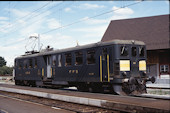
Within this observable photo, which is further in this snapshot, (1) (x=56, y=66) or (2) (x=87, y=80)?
(1) (x=56, y=66)

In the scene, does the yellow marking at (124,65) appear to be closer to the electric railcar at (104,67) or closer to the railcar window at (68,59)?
the electric railcar at (104,67)

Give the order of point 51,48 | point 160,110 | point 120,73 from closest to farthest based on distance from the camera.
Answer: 1. point 160,110
2. point 120,73
3. point 51,48

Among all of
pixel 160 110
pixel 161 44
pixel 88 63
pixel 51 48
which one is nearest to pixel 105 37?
pixel 161 44

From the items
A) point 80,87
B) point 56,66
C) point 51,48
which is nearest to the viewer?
point 80,87

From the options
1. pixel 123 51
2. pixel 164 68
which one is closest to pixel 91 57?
pixel 123 51

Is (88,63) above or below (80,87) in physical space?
above

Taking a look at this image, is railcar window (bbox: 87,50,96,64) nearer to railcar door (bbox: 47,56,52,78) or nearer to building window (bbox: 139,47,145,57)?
building window (bbox: 139,47,145,57)

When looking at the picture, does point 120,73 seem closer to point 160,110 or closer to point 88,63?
point 88,63

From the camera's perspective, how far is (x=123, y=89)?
43.6 feet

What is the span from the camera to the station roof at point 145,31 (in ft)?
98.2

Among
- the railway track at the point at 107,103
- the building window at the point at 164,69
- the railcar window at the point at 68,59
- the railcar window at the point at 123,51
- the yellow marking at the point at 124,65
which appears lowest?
the railway track at the point at 107,103

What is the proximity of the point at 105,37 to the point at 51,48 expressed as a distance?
1574 cm

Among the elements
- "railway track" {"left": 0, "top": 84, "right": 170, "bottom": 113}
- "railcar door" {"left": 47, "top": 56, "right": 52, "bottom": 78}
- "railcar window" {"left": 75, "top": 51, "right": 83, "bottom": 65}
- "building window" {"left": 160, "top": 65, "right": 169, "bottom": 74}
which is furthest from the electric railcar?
"building window" {"left": 160, "top": 65, "right": 169, "bottom": 74}

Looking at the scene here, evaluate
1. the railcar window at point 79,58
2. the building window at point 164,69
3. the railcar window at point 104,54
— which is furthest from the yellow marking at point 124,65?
the building window at point 164,69
